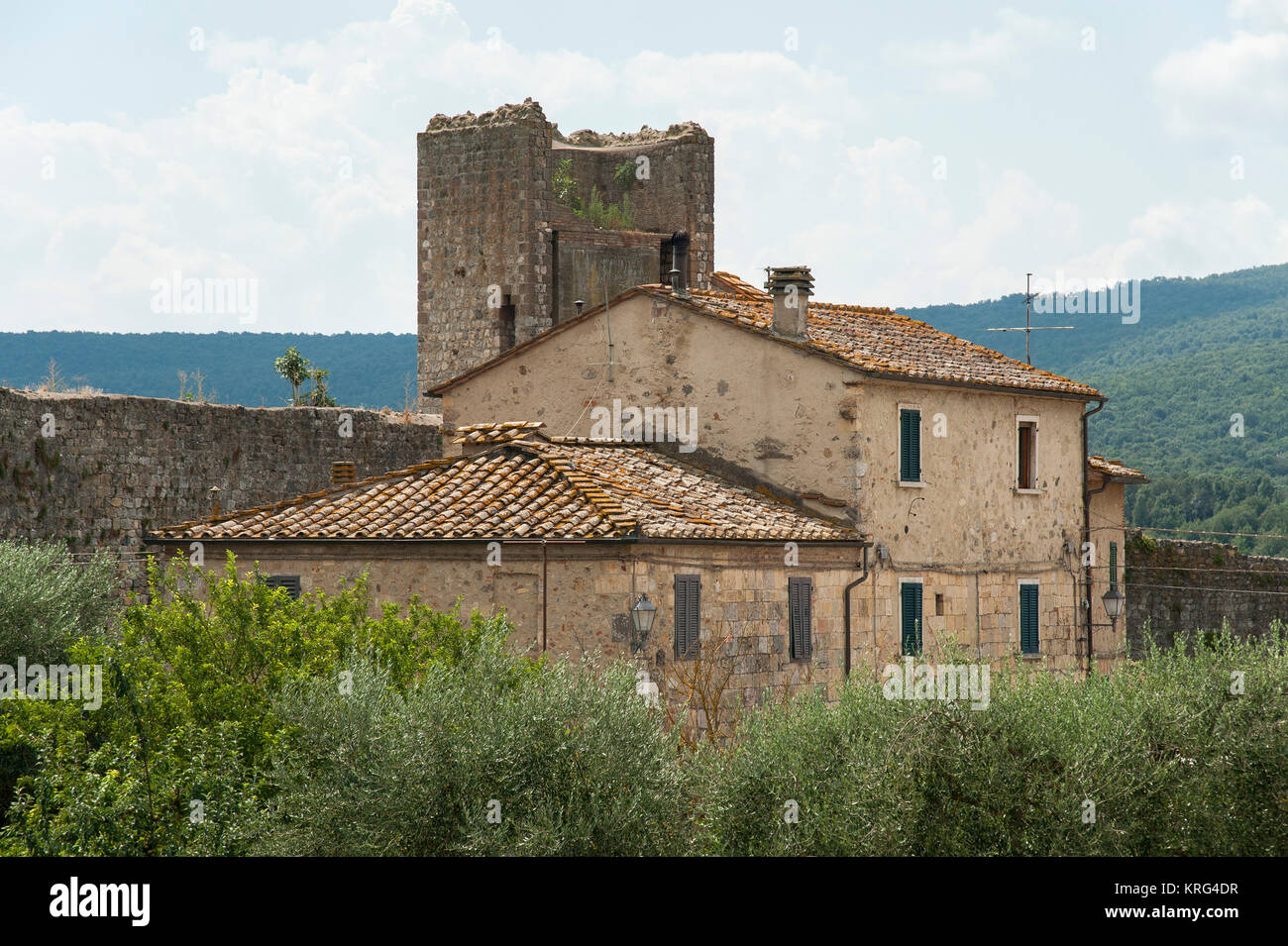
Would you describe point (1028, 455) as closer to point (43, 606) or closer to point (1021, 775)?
point (1021, 775)

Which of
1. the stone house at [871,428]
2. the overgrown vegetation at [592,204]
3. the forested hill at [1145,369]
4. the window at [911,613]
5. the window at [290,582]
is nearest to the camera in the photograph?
the window at [290,582]

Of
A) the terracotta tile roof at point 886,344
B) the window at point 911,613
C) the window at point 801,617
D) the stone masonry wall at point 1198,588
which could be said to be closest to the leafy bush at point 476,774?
the window at point 801,617

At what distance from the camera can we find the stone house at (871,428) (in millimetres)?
20781

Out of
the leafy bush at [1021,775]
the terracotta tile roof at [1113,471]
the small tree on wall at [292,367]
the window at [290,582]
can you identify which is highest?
the small tree on wall at [292,367]

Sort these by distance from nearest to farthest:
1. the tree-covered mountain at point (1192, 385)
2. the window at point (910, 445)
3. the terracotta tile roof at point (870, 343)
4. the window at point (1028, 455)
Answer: the terracotta tile roof at point (870, 343)
the window at point (910, 445)
the window at point (1028, 455)
the tree-covered mountain at point (1192, 385)

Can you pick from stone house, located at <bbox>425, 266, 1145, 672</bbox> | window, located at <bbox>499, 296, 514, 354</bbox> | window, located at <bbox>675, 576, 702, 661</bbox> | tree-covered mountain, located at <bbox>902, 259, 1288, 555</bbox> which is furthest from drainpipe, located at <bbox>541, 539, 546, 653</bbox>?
tree-covered mountain, located at <bbox>902, 259, 1288, 555</bbox>

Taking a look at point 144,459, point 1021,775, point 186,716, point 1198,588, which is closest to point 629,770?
point 1021,775

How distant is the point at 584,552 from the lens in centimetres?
1669

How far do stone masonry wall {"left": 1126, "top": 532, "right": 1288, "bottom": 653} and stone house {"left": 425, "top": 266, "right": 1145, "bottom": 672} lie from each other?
1166 cm

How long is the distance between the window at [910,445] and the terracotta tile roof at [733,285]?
177 inches

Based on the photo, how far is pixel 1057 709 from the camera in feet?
37.8

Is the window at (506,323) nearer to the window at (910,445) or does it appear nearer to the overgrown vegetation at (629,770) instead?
the window at (910,445)

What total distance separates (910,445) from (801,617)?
3559 millimetres
